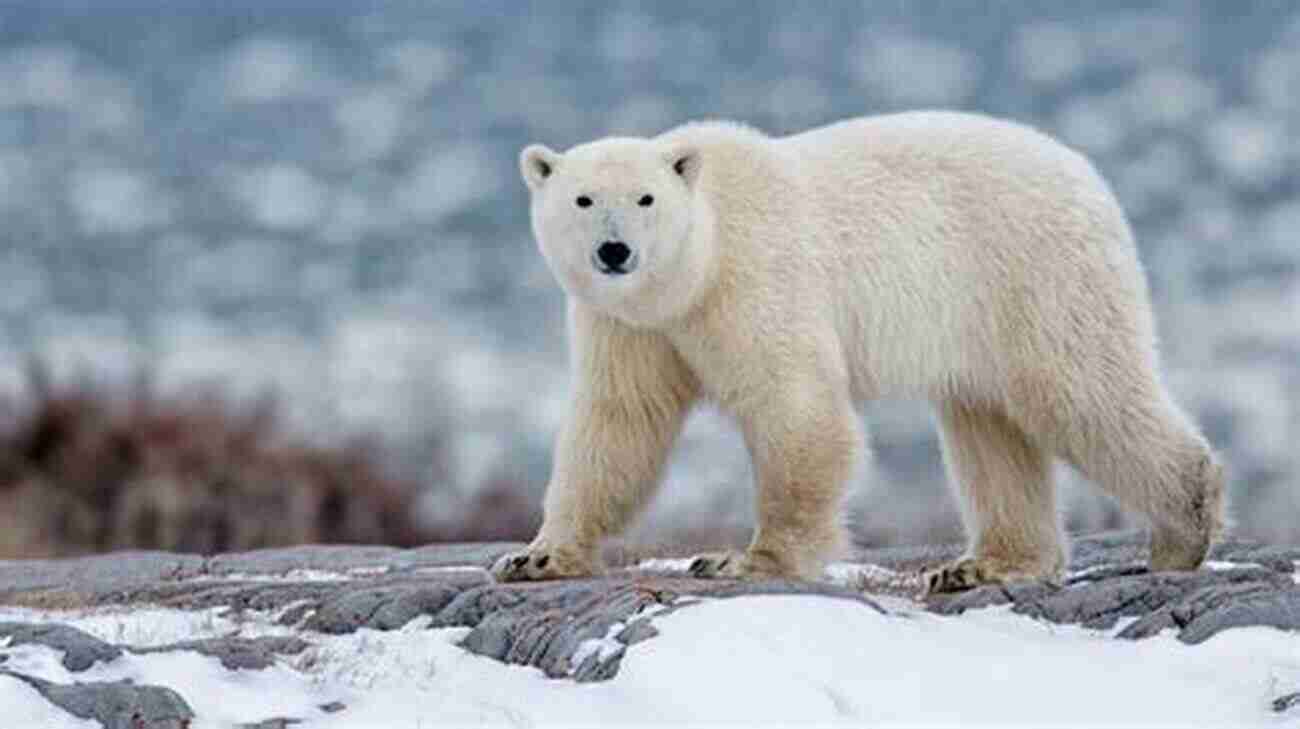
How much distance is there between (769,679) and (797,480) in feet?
8.47

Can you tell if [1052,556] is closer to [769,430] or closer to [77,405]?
[769,430]

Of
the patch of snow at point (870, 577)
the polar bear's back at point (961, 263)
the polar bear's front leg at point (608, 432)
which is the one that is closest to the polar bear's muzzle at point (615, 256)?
the polar bear's front leg at point (608, 432)

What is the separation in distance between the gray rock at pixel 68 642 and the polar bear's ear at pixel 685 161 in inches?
143

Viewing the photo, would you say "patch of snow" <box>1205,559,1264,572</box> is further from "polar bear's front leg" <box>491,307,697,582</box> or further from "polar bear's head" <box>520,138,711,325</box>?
"polar bear's head" <box>520,138,711,325</box>

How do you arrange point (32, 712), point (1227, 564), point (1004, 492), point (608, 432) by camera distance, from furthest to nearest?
point (1227, 564), point (1004, 492), point (608, 432), point (32, 712)

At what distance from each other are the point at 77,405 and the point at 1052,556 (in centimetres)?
1919

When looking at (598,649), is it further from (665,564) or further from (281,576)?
(281,576)

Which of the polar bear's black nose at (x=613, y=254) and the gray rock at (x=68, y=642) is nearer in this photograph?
the gray rock at (x=68, y=642)

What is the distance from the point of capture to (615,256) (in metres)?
11.4

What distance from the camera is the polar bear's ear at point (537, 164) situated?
11.8m

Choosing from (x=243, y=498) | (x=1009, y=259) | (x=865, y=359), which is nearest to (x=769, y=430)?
(x=865, y=359)

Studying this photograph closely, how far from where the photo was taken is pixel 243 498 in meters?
29.0

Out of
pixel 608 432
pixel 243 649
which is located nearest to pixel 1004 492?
pixel 608 432

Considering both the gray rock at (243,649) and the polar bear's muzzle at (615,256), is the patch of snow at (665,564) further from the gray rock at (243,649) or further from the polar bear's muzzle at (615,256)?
the gray rock at (243,649)
